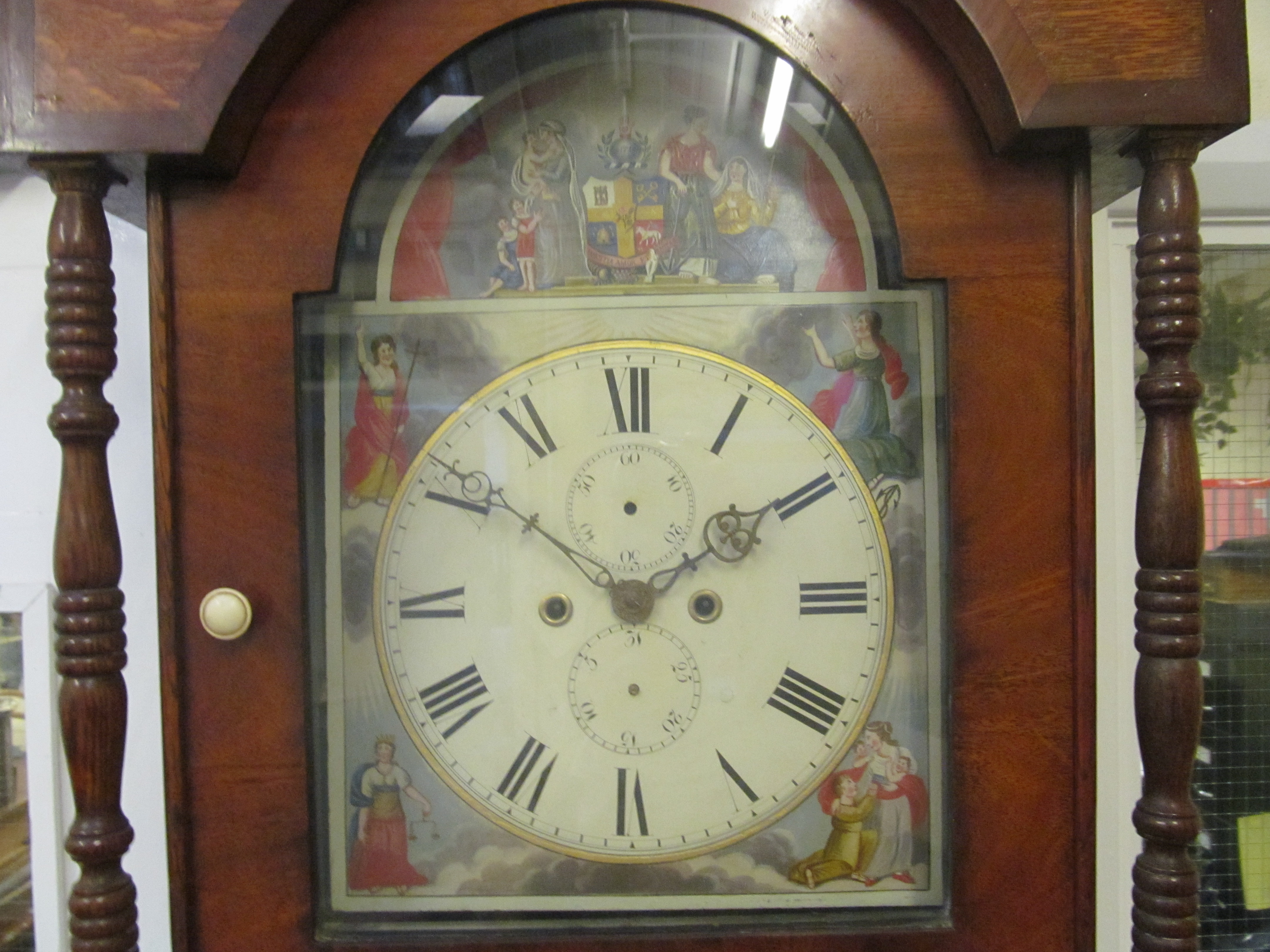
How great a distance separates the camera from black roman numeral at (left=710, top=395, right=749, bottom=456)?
0.80 metres

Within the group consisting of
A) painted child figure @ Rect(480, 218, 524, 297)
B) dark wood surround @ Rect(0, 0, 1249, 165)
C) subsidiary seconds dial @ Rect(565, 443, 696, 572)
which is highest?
dark wood surround @ Rect(0, 0, 1249, 165)

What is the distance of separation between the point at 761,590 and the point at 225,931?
1.68ft

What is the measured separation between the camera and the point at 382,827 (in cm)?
79

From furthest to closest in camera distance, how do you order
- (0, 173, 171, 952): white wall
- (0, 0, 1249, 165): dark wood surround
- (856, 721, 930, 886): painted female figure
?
(0, 173, 171, 952): white wall → (856, 721, 930, 886): painted female figure → (0, 0, 1249, 165): dark wood surround

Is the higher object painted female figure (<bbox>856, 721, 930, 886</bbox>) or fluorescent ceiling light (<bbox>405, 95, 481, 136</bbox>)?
fluorescent ceiling light (<bbox>405, 95, 481, 136</bbox>)

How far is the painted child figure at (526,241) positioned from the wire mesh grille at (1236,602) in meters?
0.77

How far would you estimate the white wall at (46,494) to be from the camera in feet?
3.32

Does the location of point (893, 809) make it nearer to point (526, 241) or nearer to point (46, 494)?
point (526, 241)

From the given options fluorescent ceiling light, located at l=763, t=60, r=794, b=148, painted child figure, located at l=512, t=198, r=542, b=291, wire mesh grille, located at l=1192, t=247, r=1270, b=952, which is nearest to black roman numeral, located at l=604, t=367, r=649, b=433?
painted child figure, located at l=512, t=198, r=542, b=291

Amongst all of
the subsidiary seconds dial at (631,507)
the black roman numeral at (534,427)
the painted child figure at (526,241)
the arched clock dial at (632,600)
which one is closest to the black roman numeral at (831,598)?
the arched clock dial at (632,600)

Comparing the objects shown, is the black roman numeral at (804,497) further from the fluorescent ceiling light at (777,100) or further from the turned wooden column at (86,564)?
the turned wooden column at (86,564)

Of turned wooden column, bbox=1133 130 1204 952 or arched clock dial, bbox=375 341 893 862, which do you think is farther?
arched clock dial, bbox=375 341 893 862

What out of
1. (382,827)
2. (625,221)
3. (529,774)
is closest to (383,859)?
(382,827)

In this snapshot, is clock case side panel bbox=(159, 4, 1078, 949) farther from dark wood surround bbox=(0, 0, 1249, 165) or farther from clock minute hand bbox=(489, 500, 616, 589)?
clock minute hand bbox=(489, 500, 616, 589)
